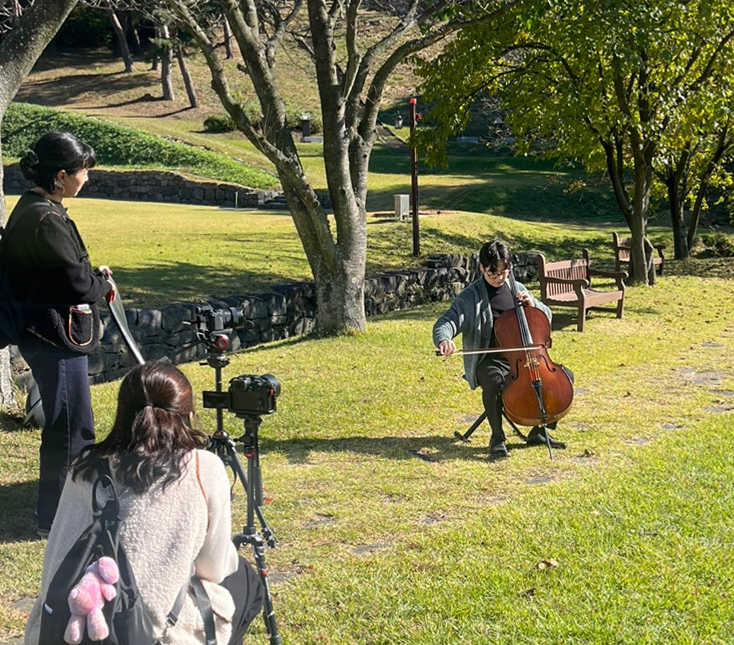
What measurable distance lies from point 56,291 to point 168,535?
240cm

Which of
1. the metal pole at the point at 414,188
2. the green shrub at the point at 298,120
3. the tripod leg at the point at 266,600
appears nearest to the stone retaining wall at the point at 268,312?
the metal pole at the point at 414,188

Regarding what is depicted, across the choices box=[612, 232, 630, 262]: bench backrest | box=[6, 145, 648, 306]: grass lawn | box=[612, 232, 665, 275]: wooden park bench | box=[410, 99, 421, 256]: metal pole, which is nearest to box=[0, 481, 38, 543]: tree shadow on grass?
box=[6, 145, 648, 306]: grass lawn

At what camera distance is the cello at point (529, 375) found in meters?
6.84

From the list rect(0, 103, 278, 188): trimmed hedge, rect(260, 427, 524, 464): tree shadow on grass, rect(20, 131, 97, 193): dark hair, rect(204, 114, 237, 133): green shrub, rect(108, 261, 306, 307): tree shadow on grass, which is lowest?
rect(260, 427, 524, 464): tree shadow on grass

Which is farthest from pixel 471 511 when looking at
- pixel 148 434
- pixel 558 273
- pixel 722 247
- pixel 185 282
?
pixel 722 247

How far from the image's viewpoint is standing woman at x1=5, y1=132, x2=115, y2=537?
5008 millimetres

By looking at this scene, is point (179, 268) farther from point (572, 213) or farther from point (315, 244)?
point (572, 213)

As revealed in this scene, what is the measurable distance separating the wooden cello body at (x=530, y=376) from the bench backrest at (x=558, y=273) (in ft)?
21.8

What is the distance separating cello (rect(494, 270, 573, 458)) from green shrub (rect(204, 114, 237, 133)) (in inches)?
1494

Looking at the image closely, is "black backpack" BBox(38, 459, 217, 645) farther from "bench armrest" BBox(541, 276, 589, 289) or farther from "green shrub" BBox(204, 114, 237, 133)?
"green shrub" BBox(204, 114, 237, 133)

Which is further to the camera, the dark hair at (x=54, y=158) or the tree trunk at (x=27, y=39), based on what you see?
the tree trunk at (x=27, y=39)

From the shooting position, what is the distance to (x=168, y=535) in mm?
3051

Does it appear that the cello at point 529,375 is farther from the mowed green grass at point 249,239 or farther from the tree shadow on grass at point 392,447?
the mowed green grass at point 249,239

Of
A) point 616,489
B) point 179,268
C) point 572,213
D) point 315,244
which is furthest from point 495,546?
point 572,213
